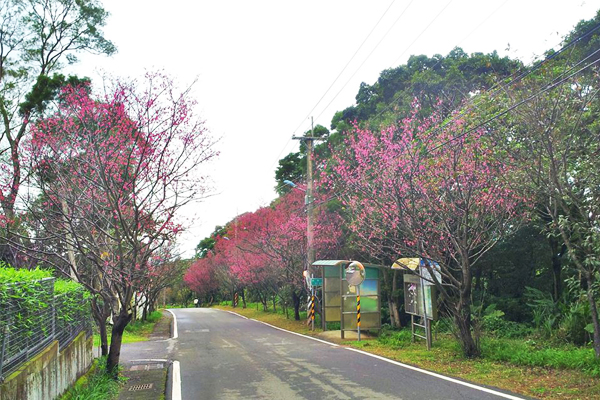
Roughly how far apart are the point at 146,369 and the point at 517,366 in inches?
339

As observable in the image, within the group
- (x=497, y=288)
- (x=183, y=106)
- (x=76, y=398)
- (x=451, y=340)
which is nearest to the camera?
(x=76, y=398)

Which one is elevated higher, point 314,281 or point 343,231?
point 343,231

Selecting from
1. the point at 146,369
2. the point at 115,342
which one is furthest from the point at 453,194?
the point at 146,369

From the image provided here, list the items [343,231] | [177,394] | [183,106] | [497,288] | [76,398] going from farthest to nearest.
→ [343,231]
[497,288]
[183,106]
[177,394]
[76,398]

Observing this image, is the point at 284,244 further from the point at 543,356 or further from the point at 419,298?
the point at 543,356

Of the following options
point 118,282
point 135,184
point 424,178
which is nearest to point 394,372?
point 424,178

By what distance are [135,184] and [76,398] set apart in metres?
4.13

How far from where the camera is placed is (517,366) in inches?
407

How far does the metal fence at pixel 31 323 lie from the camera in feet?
17.2

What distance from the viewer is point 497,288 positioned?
19156mm

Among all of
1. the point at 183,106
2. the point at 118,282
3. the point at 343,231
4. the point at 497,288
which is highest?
the point at 183,106

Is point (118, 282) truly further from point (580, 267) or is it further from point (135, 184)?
point (580, 267)

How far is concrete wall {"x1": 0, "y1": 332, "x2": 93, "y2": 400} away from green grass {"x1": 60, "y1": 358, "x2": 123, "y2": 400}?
0.14 meters

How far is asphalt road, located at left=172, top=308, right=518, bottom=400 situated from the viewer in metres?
8.33
